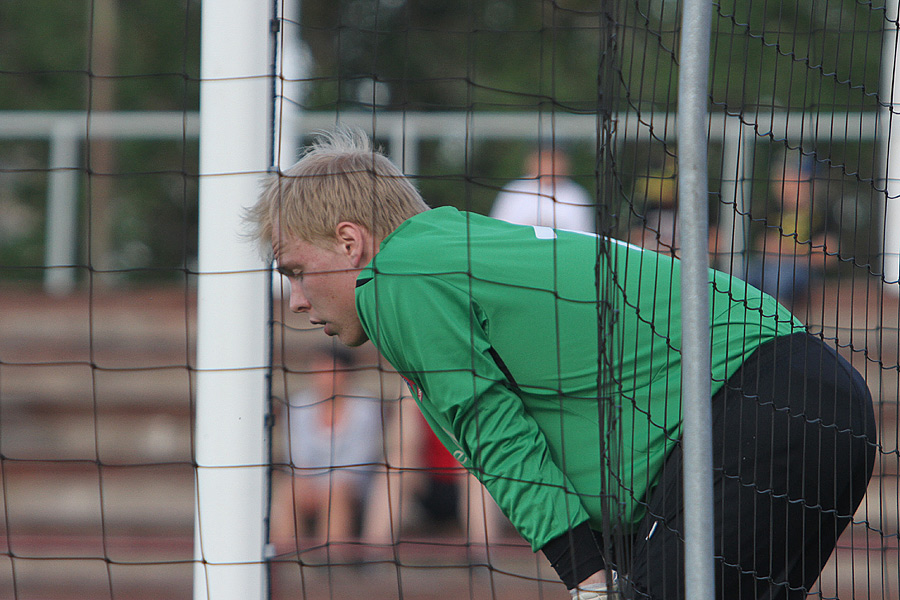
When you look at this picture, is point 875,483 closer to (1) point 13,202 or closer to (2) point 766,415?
(2) point 766,415

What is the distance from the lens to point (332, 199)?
1977mm

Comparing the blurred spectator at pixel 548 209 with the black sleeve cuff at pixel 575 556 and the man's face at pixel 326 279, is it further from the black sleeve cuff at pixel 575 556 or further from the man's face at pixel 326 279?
the black sleeve cuff at pixel 575 556

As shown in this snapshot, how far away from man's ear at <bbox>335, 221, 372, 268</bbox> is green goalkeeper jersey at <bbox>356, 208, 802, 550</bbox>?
127 mm

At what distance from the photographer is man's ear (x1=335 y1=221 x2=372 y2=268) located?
197cm

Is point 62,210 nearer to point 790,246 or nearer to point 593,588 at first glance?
point 790,246

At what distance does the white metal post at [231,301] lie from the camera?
2211 millimetres

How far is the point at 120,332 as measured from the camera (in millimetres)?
5258

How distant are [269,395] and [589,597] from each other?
3.12 feet

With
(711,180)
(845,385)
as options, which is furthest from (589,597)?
(711,180)

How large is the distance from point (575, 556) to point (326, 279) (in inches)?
29.7

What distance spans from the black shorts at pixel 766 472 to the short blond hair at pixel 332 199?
2.53 feet

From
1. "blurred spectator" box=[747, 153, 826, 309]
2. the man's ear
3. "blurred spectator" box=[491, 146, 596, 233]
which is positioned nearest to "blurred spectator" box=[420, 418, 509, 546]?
"blurred spectator" box=[491, 146, 596, 233]

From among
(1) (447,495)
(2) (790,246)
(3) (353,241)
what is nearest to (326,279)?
(3) (353,241)

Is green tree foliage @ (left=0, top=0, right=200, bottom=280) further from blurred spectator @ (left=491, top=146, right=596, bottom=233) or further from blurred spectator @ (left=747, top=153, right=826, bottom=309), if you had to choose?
blurred spectator @ (left=747, top=153, right=826, bottom=309)
